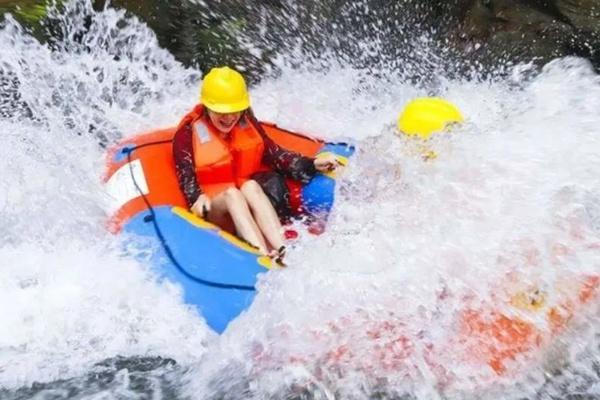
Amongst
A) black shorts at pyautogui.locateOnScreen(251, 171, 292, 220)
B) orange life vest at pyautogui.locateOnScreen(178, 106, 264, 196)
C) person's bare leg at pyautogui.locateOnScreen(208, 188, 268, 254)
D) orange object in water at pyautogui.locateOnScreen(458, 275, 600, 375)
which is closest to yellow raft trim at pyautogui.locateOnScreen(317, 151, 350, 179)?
black shorts at pyautogui.locateOnScreen(251, 171, 292, 220)

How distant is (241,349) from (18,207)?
1.88 m

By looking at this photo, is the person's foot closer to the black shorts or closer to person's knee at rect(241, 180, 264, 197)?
person's knee at rect(241, 180, 264, 197)

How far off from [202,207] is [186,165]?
0.30 meters

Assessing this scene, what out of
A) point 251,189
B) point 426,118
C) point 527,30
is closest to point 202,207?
point 251,189

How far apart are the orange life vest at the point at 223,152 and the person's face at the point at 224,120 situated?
1.5 inches

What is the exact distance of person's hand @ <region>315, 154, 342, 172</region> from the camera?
5.06m

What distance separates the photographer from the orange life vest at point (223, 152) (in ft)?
16.1

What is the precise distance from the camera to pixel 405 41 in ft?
26.2

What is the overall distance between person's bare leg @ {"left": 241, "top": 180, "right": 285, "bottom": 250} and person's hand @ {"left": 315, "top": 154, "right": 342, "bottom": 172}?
450mm

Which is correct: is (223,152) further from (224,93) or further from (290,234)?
(290,234)

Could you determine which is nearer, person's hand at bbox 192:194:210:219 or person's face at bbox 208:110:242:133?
person's hand at bbox 192:194:210:219

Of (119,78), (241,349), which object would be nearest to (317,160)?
(241,349)

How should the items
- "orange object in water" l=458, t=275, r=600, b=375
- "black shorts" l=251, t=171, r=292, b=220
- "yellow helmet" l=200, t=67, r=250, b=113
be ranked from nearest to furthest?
"orange object in water" l=458, t=275, r=600, b=375
"yellow helmet" l=200, t=67, r=250, b=113
"black shorts" l=251, t=171, r=292, b=220

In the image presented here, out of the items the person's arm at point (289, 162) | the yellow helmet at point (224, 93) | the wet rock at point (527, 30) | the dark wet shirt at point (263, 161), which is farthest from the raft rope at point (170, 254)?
the wet rock at point (527, 30)
